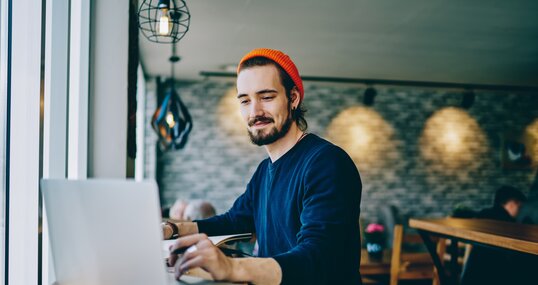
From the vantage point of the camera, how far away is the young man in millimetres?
948

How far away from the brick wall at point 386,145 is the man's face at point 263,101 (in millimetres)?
4931

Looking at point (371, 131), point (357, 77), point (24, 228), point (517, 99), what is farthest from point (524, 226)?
point (517, 99)

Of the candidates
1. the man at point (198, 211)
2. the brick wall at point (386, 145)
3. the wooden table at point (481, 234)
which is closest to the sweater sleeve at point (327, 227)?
the wooden table at point (481, 234)

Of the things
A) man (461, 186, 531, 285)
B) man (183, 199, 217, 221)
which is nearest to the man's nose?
man (461, 186, 531, 285)

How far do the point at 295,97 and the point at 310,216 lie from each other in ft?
1.55

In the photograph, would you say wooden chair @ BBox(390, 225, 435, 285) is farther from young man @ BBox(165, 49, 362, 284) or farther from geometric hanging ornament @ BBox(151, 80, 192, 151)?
geometric hanging ornament @ BBox(151, 80, 192, 151)

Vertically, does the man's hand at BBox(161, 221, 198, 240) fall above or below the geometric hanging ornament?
below

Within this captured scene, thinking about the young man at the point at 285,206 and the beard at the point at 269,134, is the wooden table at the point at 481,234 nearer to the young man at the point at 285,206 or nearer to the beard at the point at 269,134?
the young man at the point at 285,206

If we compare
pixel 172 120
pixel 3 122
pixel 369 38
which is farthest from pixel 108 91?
pixel 369 38

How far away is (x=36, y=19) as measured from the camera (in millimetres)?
1393

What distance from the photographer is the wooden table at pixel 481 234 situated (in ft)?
6.95

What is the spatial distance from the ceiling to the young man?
7.09ft

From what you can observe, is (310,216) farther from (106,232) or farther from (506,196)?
(506,196)

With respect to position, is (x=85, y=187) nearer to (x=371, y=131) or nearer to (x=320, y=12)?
(x=320, y=12)
